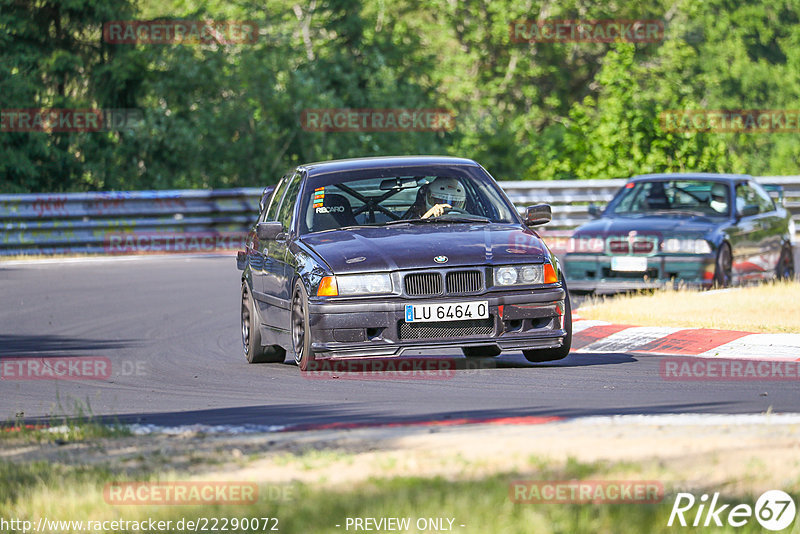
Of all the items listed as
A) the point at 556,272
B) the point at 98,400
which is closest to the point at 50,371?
the point at 98,400

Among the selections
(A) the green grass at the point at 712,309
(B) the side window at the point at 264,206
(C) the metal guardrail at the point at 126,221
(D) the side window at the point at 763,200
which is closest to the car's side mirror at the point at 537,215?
(A) the green grass at the point at 712,309

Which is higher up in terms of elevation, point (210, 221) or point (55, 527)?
point (55, 527)

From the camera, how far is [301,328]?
416 inches

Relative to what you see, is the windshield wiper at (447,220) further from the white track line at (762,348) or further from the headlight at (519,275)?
the white track line at (762,348)

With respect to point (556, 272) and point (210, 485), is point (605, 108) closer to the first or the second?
point (556, 272)

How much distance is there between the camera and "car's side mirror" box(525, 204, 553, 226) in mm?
11461

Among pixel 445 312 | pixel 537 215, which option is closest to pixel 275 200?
pixel 537 215

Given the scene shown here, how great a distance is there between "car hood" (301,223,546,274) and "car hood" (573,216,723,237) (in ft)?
20.6

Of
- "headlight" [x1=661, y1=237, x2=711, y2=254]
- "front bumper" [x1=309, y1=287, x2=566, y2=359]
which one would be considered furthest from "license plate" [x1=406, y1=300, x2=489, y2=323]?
"headlight" [x1=661, y1=237, x2=711, y2=254]

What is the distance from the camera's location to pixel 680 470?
588 centimetres

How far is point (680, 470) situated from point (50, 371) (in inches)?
273

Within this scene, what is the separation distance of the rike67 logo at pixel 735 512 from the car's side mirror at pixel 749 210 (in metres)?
12.9

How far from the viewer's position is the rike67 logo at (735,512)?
5039 mm

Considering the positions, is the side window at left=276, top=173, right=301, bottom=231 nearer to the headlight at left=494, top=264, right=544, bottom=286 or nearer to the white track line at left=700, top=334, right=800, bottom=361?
the headlight at left=494, top=264, right=544, bottom=286
